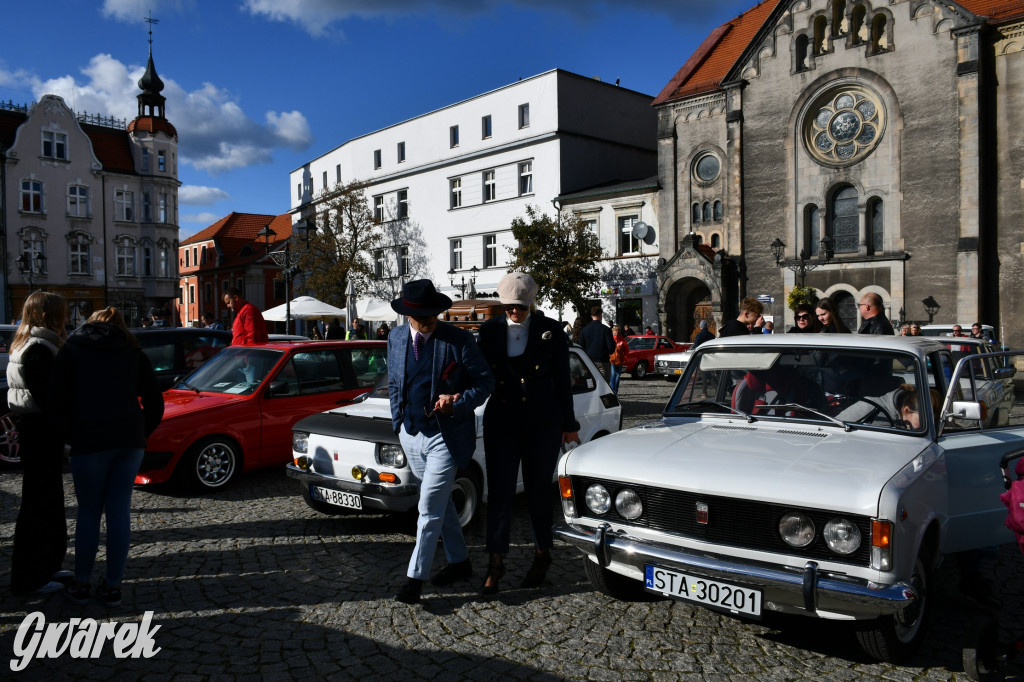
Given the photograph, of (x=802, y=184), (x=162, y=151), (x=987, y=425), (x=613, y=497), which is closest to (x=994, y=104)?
(x=802, y=184)

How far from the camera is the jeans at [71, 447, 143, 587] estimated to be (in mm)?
4641

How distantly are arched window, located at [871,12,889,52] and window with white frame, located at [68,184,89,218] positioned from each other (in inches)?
1849

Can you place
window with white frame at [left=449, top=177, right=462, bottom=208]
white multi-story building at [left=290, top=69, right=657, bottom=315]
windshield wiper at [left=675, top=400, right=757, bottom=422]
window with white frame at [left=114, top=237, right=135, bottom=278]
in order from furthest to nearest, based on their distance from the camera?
window with white frame at [left=114, top=237, right=135, bottom=278] → window with white frame at [left=449, top=177, right=462, bottom=208] → white multi-story building at [left=290, top=69, right=657, bottom=315] → windshield wiper at [left=675, top=400, right=757, bottom=422]

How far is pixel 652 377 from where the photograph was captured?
2531cm

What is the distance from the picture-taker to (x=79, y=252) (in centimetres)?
5009

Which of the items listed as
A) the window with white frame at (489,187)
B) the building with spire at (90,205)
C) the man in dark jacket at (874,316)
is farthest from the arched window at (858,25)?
the building with spire at (90,205)

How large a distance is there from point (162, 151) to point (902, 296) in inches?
1909

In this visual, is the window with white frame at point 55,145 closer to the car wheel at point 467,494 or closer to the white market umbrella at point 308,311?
the white market umbrella at point 308,311

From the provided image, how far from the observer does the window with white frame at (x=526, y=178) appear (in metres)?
39.9

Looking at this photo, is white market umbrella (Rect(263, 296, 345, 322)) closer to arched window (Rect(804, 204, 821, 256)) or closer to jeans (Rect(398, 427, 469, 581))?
jeans (Rect(398, 427, 469, 581))

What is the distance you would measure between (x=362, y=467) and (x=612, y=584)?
2.33 metres

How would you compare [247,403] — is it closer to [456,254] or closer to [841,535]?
[841,535]

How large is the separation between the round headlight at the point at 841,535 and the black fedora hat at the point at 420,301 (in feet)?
8.06

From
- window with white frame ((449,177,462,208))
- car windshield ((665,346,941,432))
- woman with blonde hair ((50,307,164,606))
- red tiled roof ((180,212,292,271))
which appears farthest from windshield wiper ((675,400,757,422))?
red tiled roof ((180,212,292,271))
